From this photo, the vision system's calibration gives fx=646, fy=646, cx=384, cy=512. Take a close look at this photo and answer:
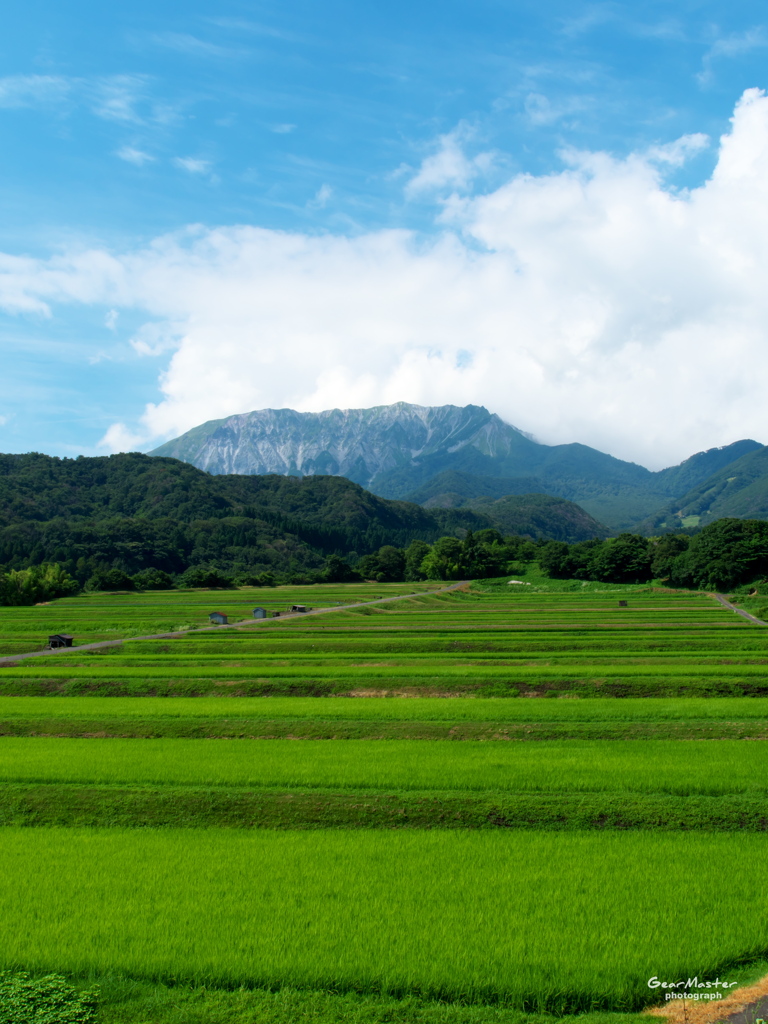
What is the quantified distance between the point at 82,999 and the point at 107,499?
197 metres

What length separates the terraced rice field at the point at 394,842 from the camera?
26.0ft

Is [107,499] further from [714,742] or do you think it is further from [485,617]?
[714,742]

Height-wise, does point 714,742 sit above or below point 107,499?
below

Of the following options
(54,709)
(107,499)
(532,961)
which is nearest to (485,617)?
(54,709)

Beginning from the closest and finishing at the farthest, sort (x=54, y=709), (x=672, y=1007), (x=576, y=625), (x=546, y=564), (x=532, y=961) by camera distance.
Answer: (x=672, y=1007)
(x=532, y=961)
(x=54, y=709)
(x=576, y=625)
(x=546, y=564)

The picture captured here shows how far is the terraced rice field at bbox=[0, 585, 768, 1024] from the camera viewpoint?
26.0ft

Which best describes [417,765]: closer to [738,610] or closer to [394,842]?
Answer: [394,842]

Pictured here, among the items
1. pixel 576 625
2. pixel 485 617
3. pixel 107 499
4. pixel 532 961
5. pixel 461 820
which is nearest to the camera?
pixel 532 961

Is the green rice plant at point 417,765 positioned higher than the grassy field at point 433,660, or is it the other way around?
the green rice plant at point 417,765

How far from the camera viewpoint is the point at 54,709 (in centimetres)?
2411

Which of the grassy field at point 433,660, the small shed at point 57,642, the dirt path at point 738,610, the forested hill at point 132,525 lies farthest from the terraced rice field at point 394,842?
the forested hill at point 132,525

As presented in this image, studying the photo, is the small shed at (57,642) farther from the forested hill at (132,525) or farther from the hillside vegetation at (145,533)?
the forested hill at (132,525)

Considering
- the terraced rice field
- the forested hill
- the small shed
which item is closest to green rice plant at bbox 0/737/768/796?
the terraced rice field

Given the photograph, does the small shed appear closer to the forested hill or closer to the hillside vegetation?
the hillside vegetation
